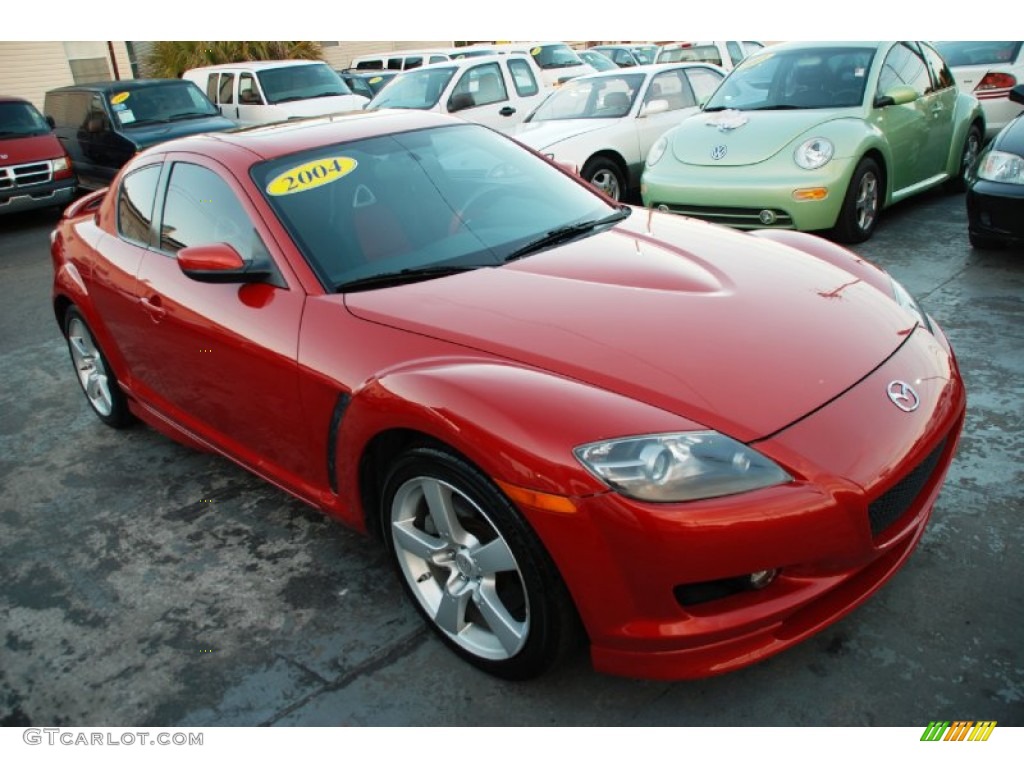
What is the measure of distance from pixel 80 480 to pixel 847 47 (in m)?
6.49

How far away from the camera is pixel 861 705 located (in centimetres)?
230

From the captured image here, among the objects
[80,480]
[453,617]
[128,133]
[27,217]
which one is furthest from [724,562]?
[27,217]

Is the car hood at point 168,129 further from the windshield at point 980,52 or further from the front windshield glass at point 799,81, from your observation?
the windshield at point 980,52

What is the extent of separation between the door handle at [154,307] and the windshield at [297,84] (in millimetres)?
10639

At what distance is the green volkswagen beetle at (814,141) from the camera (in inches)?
253

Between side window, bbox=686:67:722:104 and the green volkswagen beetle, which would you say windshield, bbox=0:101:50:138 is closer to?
side window, bbox=686:67:722:104

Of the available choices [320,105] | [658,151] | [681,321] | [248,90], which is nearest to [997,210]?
[658,151]

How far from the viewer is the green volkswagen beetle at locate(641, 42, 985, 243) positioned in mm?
6418

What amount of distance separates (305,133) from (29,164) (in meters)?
9.12

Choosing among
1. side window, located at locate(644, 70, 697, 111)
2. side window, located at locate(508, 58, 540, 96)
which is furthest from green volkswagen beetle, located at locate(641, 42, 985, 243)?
side window, located at locate(508, 58, 540, 96)

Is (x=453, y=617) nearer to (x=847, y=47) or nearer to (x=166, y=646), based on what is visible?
(x=166, y=646)

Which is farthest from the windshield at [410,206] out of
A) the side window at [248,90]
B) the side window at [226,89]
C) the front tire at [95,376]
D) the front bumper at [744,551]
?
the side window at [226,89]

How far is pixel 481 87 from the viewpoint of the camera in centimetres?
1127
